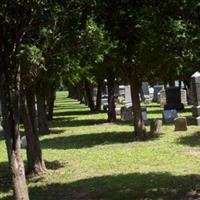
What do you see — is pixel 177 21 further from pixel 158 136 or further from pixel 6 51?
pixel 158 136

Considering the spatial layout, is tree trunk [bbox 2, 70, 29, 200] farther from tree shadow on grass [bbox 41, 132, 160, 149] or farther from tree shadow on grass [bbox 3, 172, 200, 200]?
tree shadow on grass [bbox 41, 132, 160, 149]

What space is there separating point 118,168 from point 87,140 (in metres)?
7.19

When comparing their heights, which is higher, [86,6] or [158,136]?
[86,6]

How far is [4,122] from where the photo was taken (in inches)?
321

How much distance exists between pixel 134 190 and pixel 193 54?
307 centimetres

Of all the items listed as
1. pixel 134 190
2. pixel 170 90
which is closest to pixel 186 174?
pixel 134 190

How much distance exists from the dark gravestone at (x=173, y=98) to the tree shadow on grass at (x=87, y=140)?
11.5 m

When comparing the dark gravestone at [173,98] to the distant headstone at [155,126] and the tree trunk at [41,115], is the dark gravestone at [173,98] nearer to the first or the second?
the tree trunk at [41,115]

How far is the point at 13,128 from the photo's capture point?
8.07 meters

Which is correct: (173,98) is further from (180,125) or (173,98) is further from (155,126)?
(155,126)

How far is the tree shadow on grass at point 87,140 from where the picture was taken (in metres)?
19.7

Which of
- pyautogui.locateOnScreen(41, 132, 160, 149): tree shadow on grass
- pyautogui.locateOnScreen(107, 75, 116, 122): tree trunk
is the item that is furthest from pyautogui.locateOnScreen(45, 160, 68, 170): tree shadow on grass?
pyautogui.locateOnScreen(107, 75, 116, 122): tree trunk

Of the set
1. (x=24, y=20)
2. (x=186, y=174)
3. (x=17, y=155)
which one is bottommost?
(x=186, y=174)

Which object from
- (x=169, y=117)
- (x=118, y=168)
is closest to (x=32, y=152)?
(x=118, y=168)
